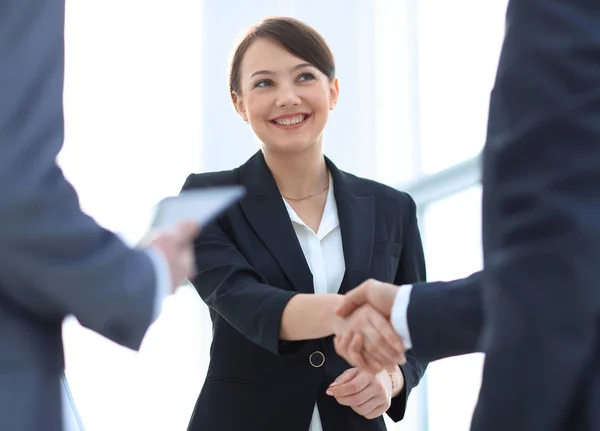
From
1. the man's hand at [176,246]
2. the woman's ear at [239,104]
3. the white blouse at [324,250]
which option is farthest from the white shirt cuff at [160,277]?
the woman's ear at [239,104]

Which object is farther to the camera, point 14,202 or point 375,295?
point 375,295

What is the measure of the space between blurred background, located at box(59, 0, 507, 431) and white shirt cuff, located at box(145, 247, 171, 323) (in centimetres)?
211

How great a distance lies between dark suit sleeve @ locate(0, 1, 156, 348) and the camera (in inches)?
44.9

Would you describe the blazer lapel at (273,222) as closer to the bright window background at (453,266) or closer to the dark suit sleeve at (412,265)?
the dark suit sleeve at (412,265)

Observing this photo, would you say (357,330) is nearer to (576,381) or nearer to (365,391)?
(365,391)

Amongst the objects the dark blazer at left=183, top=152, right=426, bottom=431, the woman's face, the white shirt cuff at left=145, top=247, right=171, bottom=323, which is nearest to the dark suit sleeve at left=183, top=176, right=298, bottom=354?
the dark blazer at left=183, top=152, right=426, bottom=431

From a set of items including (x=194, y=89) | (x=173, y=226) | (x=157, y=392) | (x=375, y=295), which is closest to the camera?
(x=173, y=226)

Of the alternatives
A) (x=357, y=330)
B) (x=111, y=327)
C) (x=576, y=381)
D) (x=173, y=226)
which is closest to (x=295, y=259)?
(x=357, y=330)

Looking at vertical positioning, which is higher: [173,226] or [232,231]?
[232,231]

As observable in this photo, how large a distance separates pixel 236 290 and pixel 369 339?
0.34 m

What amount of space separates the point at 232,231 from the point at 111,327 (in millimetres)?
1009

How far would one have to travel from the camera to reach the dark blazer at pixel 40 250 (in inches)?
45.0

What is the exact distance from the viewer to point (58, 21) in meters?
1.22

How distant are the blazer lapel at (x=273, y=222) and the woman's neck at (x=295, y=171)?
29 mm
